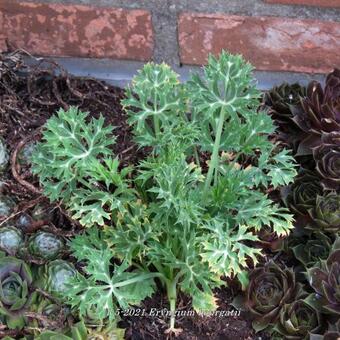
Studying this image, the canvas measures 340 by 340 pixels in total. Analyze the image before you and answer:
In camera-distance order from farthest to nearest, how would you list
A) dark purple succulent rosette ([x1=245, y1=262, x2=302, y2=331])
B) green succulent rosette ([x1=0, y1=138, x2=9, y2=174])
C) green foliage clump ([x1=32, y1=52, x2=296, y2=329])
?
green succulent rosette ([x1=0, y1=138, x2=9, y2=174]) < dark purple succulent rosette ([x1=245, y1=262, x2=302, y2=331]) < green foliage clump ([x1=32, y1=52, x2=296, y2=329])

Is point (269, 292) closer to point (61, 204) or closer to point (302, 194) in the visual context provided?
point (302, 194)

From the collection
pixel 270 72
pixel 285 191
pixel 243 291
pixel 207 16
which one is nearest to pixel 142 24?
pixel 207 16

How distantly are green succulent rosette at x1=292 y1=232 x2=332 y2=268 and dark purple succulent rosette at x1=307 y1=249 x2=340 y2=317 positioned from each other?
5 centimetres

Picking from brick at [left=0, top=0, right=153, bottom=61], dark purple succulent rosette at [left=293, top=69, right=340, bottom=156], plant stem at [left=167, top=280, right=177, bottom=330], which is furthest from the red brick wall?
plant stem at [left=167, top=280, right=177, bottom=330]

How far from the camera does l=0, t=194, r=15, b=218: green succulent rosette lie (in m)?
1.04

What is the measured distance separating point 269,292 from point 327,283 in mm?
84

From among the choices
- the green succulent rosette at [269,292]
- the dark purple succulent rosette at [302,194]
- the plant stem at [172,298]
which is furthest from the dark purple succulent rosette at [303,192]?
the plant stem at [172,298]

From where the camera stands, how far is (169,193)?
2.81 feet

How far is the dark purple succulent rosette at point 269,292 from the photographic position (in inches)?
38.5

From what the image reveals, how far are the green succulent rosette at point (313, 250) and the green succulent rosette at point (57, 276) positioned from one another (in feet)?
1.12

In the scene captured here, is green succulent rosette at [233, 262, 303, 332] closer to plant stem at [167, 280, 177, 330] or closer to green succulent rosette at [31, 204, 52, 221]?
plant stem at [167, 280, 177, 330]

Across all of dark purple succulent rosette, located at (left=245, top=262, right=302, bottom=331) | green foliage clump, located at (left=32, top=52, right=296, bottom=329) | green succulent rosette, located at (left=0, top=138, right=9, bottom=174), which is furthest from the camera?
green succulent rosette, located at (left=0, top=138, right=9, bottom=174)

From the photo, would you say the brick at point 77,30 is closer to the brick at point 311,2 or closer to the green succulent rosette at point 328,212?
the brick at point 311,2

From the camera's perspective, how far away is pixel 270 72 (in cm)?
124
